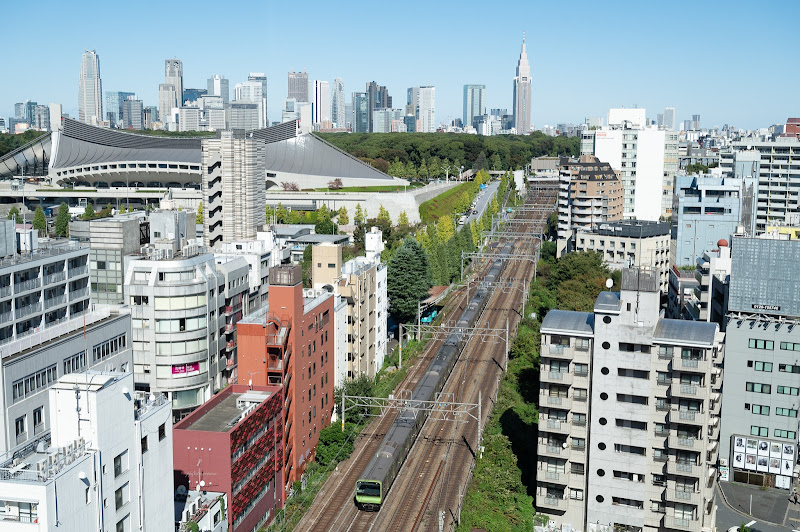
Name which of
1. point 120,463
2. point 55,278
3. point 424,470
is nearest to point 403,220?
point 424,470

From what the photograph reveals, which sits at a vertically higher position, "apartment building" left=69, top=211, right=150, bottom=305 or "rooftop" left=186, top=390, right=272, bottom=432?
"apartment building" left=69, top=211, right=150, bottom=305

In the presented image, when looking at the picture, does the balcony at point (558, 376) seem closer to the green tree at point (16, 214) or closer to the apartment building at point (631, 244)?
the apartment building at point (631, 244)

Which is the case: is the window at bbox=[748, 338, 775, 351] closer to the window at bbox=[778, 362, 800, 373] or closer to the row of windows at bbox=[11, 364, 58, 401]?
the window at bbox=[778, 362, 800, 373]

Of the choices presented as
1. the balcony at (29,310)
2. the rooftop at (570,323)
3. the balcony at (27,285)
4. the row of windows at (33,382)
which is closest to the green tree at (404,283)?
the rooftop at (570,323)

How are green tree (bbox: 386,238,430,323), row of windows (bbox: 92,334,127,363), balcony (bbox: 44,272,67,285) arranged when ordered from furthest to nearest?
green tree (bbox: 386,238,430,323), balcony (bbox: 44,272,67,285), row of windows (bbox: 92,334,127,363)

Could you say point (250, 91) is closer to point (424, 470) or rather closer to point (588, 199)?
point (588, 199)

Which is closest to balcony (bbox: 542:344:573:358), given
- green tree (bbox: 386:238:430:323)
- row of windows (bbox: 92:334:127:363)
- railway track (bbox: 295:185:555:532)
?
railway track (bbox: 295:185:555:532)
